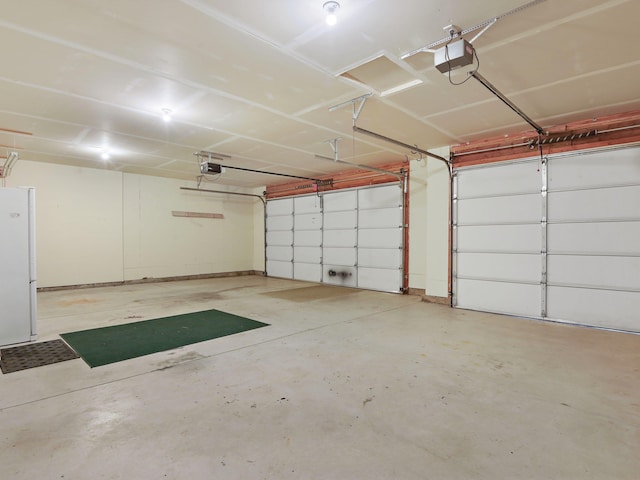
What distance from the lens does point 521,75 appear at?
136 inches

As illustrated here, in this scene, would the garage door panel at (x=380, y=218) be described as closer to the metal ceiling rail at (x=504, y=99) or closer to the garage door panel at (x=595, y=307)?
the metal ceiling rail at (x=504, y=99)

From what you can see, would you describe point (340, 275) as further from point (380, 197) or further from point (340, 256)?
point (380, 197)

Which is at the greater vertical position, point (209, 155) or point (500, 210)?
point (209, 155)

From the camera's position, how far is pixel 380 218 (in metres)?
7.86

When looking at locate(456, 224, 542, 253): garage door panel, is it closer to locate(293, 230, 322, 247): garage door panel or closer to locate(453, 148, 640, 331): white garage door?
locate(453, 148, 640, 331): white garage door

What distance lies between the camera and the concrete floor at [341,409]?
1839 mm

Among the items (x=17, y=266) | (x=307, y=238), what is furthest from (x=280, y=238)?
(x=17, y=266)

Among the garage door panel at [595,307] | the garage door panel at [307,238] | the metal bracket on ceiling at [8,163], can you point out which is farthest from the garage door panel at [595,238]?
the metal bracket on ceiling at [8,163]

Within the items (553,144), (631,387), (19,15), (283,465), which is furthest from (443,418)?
(553,144)

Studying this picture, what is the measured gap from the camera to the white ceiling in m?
2.52

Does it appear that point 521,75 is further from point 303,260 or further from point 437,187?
point 303,260

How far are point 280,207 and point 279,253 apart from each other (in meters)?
1.44

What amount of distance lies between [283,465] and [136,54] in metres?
3.50

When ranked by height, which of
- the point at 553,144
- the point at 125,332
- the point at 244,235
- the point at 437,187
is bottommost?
the point at 125,332
